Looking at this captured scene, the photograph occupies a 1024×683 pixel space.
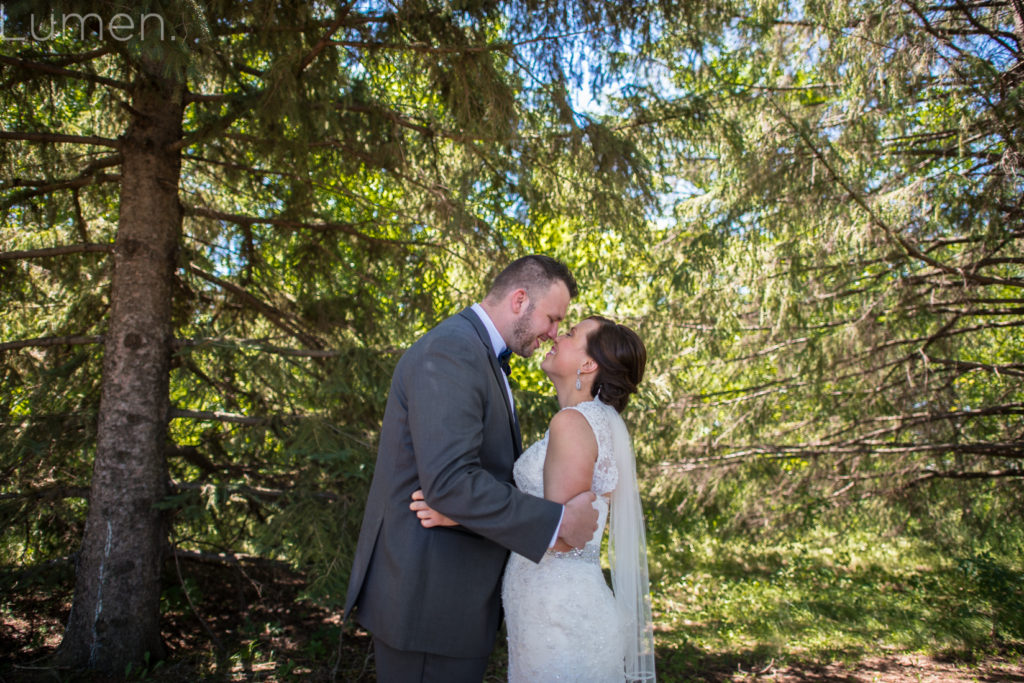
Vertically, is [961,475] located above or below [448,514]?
below

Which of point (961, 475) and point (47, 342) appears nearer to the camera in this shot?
point (47, 342)

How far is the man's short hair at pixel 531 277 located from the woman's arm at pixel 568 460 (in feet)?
1.89

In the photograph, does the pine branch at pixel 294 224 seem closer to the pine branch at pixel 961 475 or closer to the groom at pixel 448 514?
the groom at pixel 448 514

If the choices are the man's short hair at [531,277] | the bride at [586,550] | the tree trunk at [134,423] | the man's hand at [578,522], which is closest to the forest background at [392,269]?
the tree trunk at [134,423]

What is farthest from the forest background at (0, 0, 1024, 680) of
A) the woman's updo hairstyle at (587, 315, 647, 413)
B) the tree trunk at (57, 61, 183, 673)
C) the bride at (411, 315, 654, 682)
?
the woman's updo hairstyle at (587, 315, 647, 413)

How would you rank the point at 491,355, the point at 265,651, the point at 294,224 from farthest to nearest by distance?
the point at 265,651 → the point at 294,224 → the point at 491,355

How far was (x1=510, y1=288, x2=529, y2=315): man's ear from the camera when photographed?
116 inches

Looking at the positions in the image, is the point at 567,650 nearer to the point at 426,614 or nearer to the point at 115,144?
the point at 426,614

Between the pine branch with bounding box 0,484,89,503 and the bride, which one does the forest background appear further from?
the bride

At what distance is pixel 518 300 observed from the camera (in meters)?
2.95

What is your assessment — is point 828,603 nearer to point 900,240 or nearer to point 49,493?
point 900,240

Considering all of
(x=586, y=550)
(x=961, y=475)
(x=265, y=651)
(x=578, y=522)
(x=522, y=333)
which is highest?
(x=522, y=333)

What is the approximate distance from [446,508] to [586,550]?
0.85m

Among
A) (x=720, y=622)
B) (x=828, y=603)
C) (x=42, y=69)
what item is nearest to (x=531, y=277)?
(x=42, y=69)
